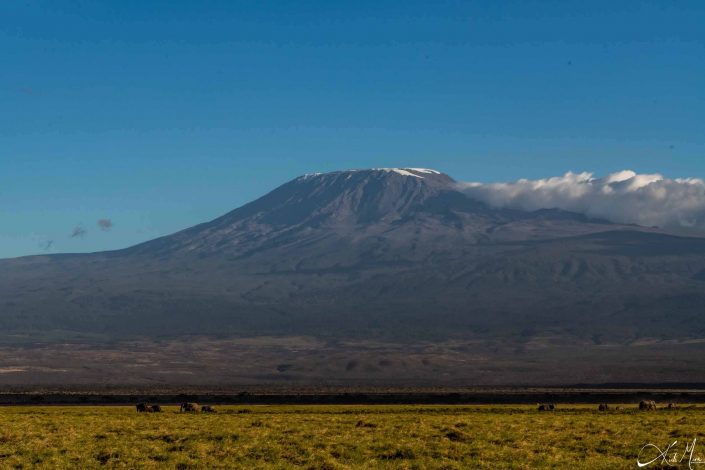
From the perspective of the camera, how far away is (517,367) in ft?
514

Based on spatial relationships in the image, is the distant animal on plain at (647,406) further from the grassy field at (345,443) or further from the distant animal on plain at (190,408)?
the distant animal on plain at (190,408)

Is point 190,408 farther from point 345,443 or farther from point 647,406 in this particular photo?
point 647,406

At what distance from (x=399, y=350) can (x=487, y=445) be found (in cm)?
17435

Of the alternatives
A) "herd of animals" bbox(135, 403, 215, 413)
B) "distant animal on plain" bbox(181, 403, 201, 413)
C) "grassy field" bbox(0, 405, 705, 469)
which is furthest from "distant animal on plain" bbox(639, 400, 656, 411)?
"distant animal on plain" bbox(181, 403, 201, 413)

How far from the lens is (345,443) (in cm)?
2595

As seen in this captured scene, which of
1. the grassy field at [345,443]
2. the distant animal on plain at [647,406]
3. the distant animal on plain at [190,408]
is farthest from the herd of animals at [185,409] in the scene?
the distant animal on plain at [647,406]

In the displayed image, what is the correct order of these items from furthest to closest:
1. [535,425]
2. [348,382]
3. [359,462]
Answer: [348,382] < [535,425] < [359,462]

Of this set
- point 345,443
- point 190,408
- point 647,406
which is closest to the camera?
point 345,443

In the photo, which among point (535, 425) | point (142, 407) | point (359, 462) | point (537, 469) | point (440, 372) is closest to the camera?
point (537, 469)

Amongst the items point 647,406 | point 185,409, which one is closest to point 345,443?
point 185,409

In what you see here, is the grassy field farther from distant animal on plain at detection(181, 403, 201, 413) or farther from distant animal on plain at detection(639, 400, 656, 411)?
distant animal on plain at detection(181, 403, 201, 413)

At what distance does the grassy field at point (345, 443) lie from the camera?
23.3 metres

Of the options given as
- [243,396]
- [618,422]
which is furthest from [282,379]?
[618,422]

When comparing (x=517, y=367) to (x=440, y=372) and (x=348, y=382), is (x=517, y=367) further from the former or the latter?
(x=348, y=382)
